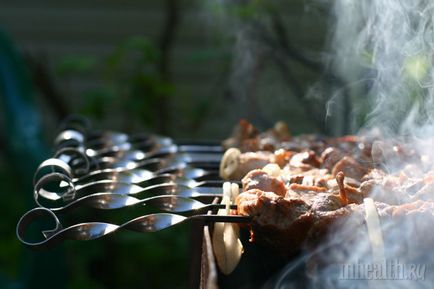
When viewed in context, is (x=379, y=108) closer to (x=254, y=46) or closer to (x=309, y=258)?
(x=309, y=258)

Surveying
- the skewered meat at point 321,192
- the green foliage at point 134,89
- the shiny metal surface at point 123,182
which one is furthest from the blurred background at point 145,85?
the shiny metal surface at point 123,182

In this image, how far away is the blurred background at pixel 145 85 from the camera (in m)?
4.88

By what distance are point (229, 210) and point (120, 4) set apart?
6.52 m

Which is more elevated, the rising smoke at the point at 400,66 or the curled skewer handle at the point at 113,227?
the rising smoke at the point at 400,66

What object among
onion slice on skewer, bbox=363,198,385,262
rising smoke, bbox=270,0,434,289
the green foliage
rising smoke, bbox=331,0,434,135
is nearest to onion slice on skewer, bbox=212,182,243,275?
rising smoke, bbox=270,0,434,289

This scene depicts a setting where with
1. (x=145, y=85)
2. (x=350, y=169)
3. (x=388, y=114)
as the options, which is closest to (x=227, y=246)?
(x=350, y=169)

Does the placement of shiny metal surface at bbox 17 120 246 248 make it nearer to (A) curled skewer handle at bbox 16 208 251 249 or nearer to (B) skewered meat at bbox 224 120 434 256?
(A) curled skewer handle at bbox 16 208 251 249

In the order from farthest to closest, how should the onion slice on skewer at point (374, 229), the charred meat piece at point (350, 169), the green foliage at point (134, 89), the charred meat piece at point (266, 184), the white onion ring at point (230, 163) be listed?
the green foliage at point (134, 89)
the white onion ring at point (230, 163)
the charred meat piece at point (350, 169)
the charred meat piece at point (266, 184)
the onion slice on skewer at point (374, 229)

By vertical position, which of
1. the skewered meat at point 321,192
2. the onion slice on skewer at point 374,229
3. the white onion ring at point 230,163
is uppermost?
the white onion ring at point 230,163

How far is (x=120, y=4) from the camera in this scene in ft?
27.7

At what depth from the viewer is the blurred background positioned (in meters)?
4.88

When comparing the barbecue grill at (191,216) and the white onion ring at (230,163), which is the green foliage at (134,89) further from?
the white onion ring at (230,163)

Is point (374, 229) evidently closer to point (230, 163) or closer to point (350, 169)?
point (350, 169)

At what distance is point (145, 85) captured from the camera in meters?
6.41
